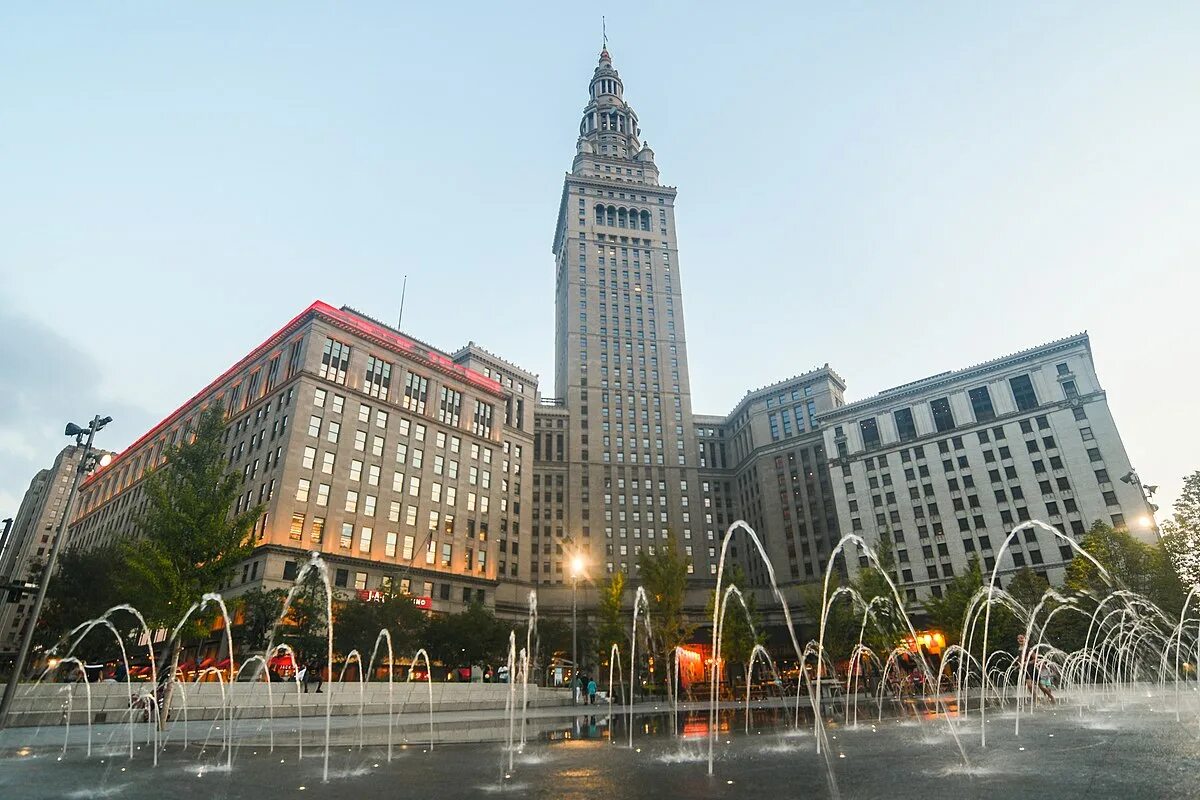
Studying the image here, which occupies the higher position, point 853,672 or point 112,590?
point 112,590

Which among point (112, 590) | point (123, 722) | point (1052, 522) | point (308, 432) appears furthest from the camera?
point (1052, 522)

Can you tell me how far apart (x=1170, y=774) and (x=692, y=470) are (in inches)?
3974

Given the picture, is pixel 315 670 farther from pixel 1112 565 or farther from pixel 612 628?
pixel 1112 565

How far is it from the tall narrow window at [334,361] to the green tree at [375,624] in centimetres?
2897

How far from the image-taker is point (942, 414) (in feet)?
282

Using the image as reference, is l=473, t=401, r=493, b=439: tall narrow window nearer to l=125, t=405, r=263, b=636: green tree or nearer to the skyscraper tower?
the skyscraper tower

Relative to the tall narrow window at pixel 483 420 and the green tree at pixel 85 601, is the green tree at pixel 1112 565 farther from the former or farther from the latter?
the green tree at pixel 85 601

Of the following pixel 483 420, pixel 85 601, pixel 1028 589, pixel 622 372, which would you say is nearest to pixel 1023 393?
pixel 1028 589

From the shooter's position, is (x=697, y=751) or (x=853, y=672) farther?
(x=853, y=672)

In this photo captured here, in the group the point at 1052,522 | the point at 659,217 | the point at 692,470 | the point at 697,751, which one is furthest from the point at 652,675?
the point at 659,217

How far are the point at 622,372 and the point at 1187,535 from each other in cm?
8358

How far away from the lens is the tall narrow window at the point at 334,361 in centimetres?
6856

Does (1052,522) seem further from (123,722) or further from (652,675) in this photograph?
(123,722)

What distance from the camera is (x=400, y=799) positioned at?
9.12 metres
